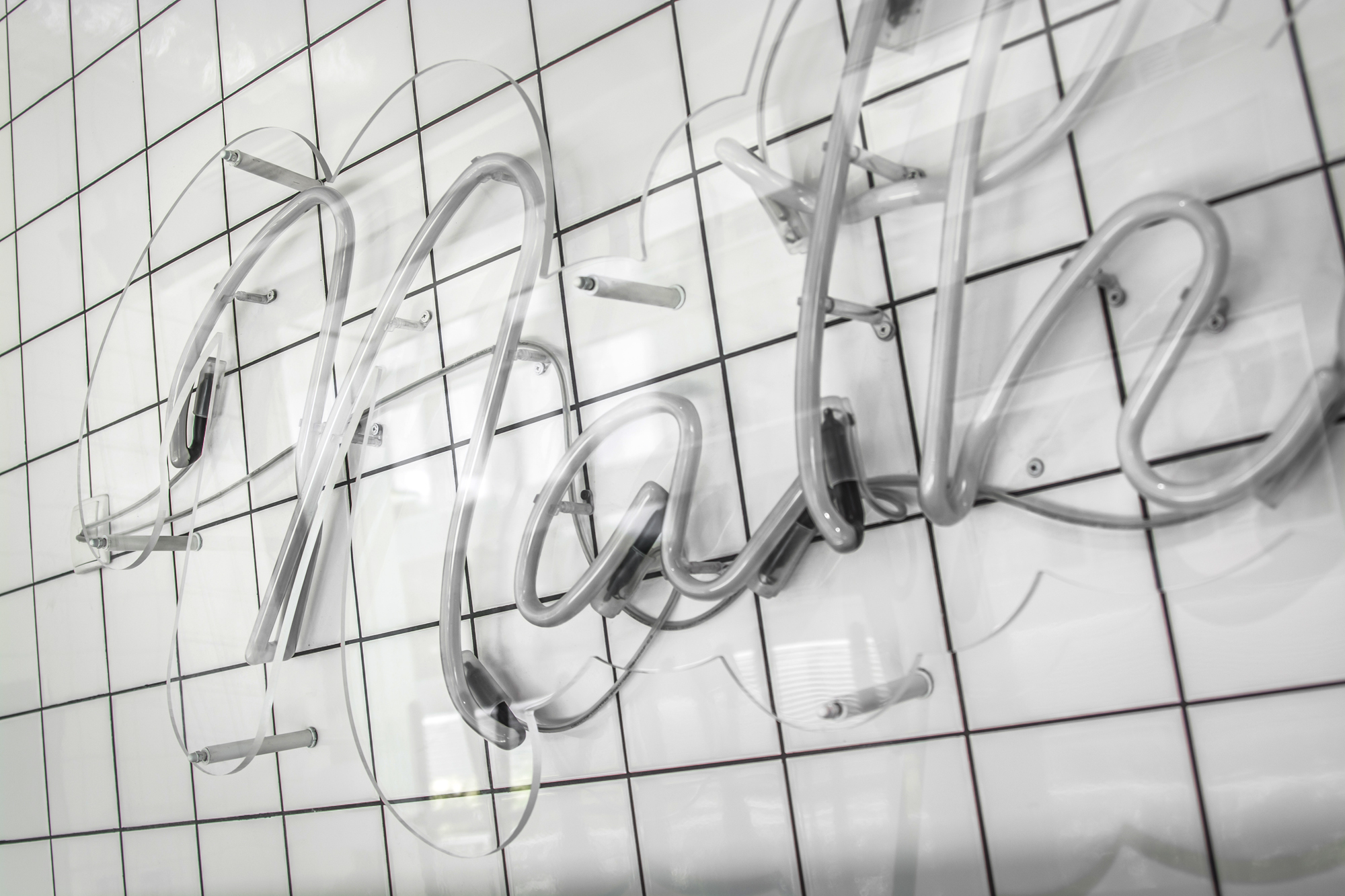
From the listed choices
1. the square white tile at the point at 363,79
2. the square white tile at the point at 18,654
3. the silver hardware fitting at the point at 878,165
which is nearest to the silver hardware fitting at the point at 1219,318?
the silver hardware fitting at the point at 878,165

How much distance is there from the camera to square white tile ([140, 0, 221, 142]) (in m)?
1.33

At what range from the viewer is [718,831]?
82cm

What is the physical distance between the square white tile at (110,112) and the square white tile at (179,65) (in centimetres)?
2

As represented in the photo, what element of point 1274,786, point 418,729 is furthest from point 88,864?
point 1274,786

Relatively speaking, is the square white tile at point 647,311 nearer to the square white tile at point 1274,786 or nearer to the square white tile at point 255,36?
the square white tile at point 1274,786

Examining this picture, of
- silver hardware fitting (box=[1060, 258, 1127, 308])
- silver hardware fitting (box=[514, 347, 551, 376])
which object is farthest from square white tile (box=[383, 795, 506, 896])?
silver hardware fitting (box=[1060, 258, 1127, 308])

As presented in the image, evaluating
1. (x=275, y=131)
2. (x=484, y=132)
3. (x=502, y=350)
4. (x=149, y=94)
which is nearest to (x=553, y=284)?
(x=502, y=350)

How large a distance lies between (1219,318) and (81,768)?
4.83 feet

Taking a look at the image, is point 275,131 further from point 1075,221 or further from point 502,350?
point 1075,221

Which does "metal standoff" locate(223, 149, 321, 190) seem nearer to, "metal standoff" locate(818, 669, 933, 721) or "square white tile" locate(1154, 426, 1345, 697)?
"metal standoff" locate(818, 669, 933, 721)

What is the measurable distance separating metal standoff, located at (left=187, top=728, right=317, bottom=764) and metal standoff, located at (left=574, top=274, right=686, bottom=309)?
64 centimetres

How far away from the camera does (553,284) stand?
32.7 inches

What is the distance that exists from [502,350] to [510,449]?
0.08 meters

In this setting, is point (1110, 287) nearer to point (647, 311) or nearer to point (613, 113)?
point (647, 311)
